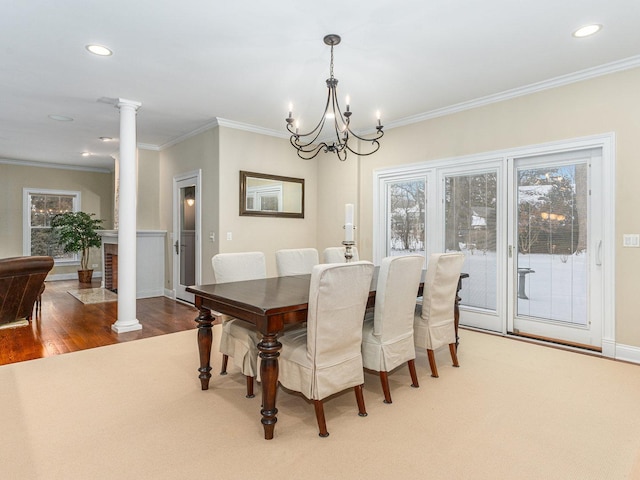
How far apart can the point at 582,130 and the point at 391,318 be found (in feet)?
8.69

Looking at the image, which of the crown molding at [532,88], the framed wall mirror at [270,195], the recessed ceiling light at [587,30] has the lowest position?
the framed wall mirror at [270,195]

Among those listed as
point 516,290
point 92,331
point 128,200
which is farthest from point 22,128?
point 516,290

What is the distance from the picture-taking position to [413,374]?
2.66 m

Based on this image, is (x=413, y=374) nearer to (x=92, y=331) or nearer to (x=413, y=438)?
(x=413, y=438)

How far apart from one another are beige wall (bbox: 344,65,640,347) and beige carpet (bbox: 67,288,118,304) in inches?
205

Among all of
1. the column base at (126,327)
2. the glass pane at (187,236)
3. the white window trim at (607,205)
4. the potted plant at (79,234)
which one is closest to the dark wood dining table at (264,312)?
the column base at (126,327)

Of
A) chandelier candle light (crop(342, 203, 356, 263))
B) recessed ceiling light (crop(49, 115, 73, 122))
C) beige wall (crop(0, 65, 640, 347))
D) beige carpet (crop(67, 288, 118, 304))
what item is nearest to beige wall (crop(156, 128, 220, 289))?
beige wall (crop(0, 65, 640, 347))

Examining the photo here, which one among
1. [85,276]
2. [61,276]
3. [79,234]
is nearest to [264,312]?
[79,234]

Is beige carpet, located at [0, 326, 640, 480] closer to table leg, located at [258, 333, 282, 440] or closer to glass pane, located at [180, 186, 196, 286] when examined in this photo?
table leg, located at [258, 333, 282, 440]

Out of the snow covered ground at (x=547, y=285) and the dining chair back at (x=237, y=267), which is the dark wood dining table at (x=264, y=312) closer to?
the dining chair back at (x=237, y=267)

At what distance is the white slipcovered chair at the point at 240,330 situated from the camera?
8.06ft

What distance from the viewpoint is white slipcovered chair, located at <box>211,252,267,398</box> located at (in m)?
2.46

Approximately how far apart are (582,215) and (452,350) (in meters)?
1.81

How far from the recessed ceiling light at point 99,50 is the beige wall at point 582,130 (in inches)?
133
